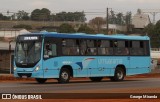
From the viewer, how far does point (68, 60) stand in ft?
110

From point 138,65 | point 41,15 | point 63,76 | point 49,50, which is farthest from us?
point 41,15

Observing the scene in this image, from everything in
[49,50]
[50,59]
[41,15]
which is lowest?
[50,59]

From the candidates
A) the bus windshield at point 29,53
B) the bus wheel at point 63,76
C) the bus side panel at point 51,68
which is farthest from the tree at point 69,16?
the bus windshield at point 29,53

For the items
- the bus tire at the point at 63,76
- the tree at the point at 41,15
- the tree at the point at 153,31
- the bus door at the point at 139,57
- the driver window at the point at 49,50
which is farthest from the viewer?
the tree at the point at 41,15

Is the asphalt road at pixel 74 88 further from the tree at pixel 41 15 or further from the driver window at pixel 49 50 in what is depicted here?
the tree at pixel 41 15

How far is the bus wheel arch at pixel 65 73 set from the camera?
32.9 metres

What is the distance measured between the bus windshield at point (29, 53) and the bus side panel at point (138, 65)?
27.9 ft

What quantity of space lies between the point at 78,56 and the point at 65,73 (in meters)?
1.67

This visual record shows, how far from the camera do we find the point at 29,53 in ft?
106

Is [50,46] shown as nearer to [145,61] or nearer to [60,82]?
[60,82]

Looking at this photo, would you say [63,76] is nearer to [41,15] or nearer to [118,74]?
[118,74]

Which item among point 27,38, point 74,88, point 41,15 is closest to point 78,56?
point 27,38

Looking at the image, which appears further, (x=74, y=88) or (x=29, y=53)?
(x=29, y=53)

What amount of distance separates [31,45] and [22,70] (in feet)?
5.03
